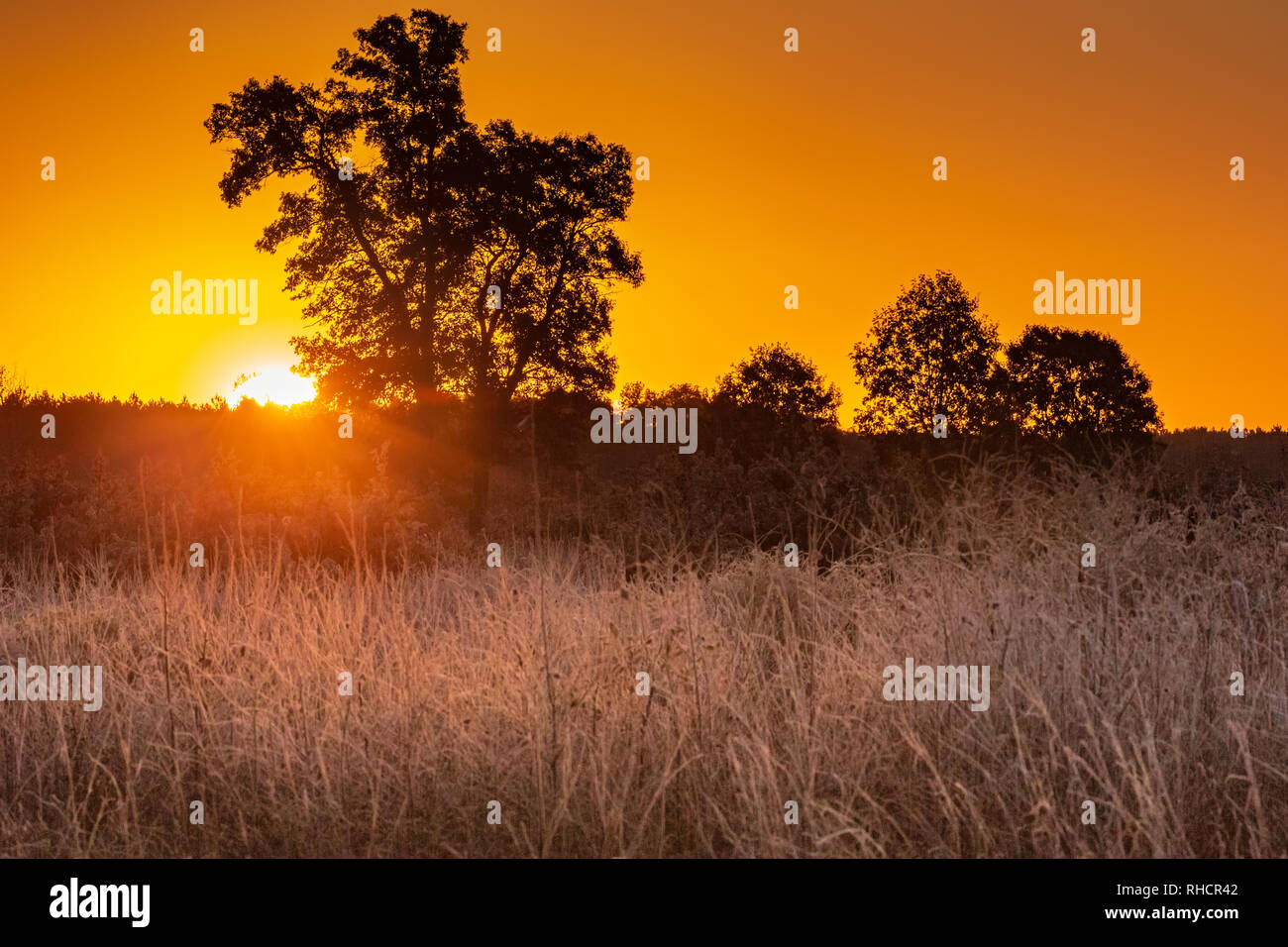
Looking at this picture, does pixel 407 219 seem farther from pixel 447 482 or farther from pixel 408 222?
pixel 447 482

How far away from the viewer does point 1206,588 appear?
691 cm

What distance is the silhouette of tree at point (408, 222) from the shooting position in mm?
22359

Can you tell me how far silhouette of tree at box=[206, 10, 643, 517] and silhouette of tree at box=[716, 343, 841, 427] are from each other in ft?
21.6

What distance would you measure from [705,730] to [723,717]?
0.79ft

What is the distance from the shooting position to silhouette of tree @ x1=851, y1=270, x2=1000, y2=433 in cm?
3061

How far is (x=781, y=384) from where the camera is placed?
29188 mm
